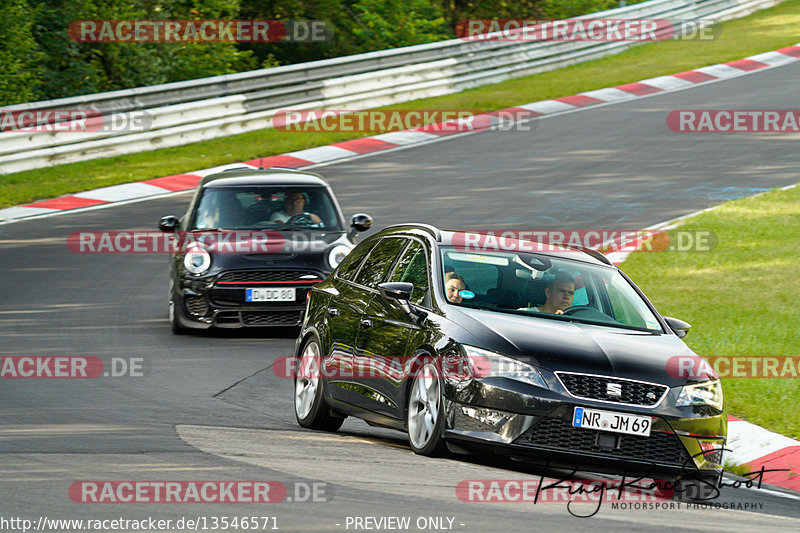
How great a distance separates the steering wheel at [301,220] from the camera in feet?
45.6

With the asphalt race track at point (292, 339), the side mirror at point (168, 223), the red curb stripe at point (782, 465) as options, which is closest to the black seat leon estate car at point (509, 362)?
the asphalt race track at point (292, 339)

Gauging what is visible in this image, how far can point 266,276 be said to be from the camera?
513 inches

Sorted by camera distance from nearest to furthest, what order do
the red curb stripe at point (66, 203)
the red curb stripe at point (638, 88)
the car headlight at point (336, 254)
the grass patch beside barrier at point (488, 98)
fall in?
the car headlight at point (336, 254) → the red curb stripe at point (66, 203) → the grass patch beside barrier at point (488, 98) → the red curb stripe at point (638, 88)

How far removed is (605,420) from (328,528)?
2056mm

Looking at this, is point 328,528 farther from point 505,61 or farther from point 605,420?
point 505,61

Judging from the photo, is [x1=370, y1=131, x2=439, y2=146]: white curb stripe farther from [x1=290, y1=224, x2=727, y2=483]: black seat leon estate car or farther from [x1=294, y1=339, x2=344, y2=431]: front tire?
[x1=290, y1=224, x2=727, y2=483]: black seat leon estate car

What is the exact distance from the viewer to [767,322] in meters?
12.5

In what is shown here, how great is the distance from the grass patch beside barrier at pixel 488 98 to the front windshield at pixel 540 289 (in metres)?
13.3

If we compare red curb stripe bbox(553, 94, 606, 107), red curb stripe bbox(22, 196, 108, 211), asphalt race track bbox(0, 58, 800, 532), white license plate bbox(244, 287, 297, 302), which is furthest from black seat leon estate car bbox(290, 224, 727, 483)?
red curb stripe bbox(553, 94, 606, 107)

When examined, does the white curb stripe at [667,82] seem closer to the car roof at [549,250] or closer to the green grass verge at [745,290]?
the green grass verge at [745,290]

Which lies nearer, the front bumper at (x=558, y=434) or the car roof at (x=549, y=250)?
the front bumper at (x=558, y=434)

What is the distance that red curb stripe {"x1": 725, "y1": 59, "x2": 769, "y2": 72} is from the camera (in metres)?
30.8

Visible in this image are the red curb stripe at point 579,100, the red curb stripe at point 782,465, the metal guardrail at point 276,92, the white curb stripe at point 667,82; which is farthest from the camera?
the white curb stripe at point 667,82

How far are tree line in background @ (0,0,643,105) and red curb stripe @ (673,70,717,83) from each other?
769cm
